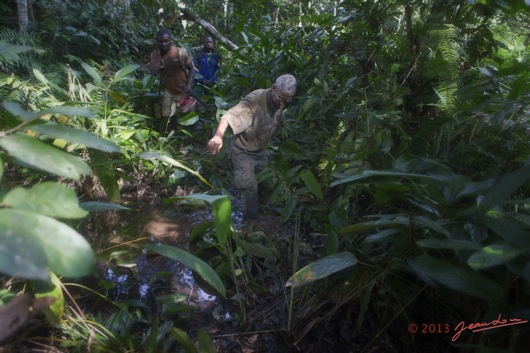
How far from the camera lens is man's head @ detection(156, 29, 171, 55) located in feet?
16.1

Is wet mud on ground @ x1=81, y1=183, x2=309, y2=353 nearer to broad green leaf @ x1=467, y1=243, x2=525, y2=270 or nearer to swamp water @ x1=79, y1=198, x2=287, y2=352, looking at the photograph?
swamp water @ x1=79, y1=198, x2=287, y2=352

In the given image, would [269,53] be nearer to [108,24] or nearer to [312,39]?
[312,39]

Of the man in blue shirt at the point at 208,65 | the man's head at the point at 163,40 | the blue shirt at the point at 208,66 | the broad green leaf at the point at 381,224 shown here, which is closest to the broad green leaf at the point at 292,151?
the broad green leaf at the point at 381,224

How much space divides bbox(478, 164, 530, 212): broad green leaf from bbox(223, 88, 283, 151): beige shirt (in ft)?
7.31

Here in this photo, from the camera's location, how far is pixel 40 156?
89cm

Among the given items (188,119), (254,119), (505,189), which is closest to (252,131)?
(254,119)

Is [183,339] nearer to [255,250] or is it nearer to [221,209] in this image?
[221,209]

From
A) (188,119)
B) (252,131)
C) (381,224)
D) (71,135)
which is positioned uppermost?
(71,135)

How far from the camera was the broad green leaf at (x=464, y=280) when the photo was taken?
4.28ft

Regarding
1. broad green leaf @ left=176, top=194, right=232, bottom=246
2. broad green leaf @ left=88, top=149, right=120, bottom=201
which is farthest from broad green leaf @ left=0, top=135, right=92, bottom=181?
broad green leaf @ left=88, top=149, right=120, bottom=201

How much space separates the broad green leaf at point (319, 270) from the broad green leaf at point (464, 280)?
0.31 metres

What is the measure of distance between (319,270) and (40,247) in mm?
1069

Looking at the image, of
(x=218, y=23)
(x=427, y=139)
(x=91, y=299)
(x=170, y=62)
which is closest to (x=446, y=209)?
(x=427, y=139)

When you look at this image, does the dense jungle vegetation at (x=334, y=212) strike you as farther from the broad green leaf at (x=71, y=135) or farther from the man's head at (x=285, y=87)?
the man's head at (x=285, y=87)
